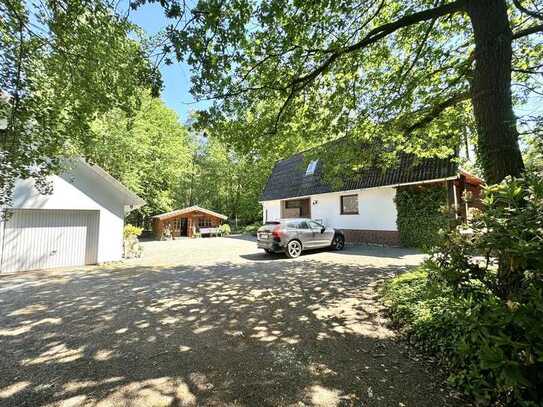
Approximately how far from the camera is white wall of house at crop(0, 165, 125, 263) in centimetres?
897

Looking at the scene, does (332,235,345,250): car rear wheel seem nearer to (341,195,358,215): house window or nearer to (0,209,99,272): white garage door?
(341,195,358,215): house window

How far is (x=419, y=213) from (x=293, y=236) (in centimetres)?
614

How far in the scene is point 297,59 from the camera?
16.4 ft

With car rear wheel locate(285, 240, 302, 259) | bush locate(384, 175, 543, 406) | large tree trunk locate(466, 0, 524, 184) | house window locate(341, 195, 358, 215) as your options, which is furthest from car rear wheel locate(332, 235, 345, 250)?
bush locate(384, 175, 543, 406)

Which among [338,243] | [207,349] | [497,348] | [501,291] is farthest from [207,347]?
[338,243]

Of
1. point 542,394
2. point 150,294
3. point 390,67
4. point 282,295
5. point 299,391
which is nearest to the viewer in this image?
point 542,394

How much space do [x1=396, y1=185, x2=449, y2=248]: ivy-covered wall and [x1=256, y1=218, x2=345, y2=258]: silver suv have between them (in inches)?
138

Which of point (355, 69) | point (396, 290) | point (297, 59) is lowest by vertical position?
point (396, 290)

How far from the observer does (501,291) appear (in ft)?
7.97

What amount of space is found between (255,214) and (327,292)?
28.3 meters

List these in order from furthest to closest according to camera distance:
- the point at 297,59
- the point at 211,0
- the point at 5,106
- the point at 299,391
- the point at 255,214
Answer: the point at 255,214, the point at 297,59, the point at 5,106, the point at 211,0, the point at 299,391

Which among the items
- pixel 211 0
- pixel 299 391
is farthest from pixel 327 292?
pixel 211 0

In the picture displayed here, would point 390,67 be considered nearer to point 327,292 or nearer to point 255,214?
point 327,292

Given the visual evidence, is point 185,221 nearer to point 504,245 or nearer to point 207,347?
point 207,347
